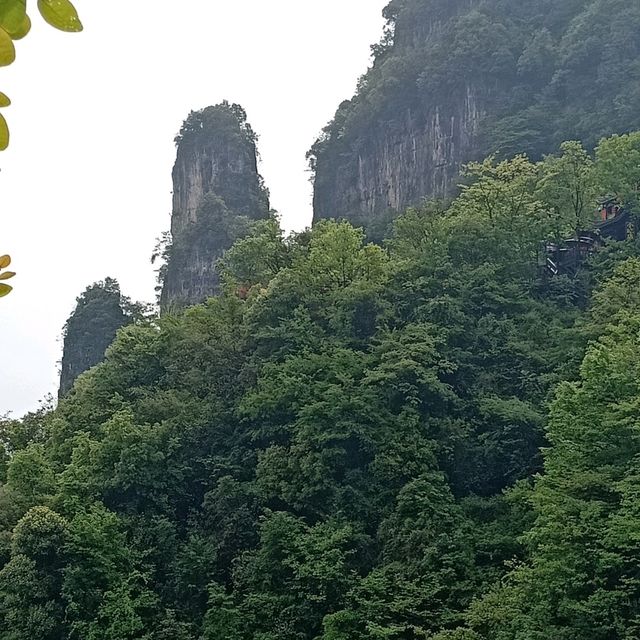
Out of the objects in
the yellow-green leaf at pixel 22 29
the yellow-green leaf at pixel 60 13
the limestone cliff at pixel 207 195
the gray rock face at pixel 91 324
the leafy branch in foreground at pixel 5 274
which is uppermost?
the limestone cliff at pixel 207 195

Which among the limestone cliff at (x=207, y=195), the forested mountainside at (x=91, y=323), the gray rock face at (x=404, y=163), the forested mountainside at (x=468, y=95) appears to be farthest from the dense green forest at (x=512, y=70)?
the forested mountainside at (x=91, y=323)

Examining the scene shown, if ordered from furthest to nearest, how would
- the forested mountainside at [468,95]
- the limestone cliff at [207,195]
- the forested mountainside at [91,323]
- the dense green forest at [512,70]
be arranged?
the limestone cliff at [207,195], the forested mountainside at [91,323], the forested mountainside at [468,95], the dense green forest at [512,70]

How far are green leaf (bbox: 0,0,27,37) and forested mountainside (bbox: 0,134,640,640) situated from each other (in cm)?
1104

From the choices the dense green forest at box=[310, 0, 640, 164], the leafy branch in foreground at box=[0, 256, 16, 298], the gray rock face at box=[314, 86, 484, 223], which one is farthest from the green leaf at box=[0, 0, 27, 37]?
the gray rock face at box=[314, 86, 484, 223]

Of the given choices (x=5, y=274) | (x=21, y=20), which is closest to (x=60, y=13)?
(x=21, y=20)

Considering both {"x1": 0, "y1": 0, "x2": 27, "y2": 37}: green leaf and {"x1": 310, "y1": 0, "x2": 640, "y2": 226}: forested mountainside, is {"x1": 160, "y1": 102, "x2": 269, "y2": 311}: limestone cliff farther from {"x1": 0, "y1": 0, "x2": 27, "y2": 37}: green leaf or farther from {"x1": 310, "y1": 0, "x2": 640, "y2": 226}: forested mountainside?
{"x1": 0, "y1": 0, "x2": 27, "y2": 37}: green leaf

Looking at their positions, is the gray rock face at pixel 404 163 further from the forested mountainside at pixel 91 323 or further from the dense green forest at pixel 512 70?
the forested mountainside at pixel 91 323

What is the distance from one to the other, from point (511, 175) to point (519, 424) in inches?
→ 413

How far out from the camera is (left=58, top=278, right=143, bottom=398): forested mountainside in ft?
127

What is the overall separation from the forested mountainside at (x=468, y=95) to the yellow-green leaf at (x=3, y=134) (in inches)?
1247

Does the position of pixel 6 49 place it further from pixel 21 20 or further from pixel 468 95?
pixel 468 95

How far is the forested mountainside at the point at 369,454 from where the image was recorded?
12578 mm

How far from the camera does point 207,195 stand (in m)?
42.8

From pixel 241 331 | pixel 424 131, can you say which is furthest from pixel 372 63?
pixel 241 331
